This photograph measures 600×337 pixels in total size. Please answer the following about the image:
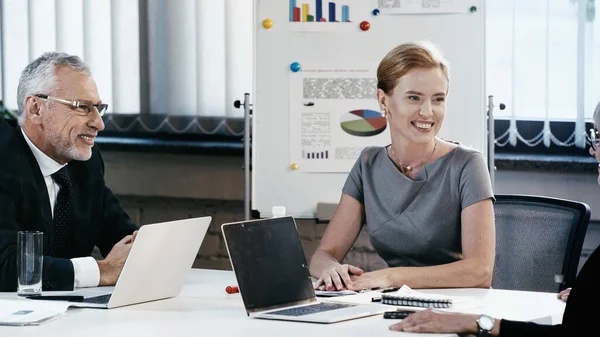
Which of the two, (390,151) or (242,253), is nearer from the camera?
(242,253)

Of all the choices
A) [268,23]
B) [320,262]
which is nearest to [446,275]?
[320,262]

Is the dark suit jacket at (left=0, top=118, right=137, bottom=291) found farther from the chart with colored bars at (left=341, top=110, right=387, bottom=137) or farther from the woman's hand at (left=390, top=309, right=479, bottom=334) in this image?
the chart with colored bars at (left=341, top=110, right=387, bottom=137)

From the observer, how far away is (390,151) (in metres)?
2.77

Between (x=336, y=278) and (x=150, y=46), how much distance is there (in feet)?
7.09

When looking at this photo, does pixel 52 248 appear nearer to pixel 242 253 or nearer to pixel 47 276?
pixel 47 276

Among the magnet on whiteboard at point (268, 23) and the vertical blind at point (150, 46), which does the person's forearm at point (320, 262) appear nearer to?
the magnet on whiteboard at point (268, 23)

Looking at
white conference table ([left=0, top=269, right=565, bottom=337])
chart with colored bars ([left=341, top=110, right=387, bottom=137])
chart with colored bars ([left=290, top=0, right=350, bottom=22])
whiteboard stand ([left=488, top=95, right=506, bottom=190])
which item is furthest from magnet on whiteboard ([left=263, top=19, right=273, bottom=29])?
white conference table ([left=0, top=269, right=565, bottom=337])

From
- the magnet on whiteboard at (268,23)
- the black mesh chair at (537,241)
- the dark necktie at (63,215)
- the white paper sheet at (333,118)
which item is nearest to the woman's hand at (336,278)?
the black mesh chair at (537,241)

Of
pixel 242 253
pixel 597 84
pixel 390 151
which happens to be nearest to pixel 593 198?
pixel 597 84

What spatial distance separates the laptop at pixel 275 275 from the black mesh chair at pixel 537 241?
0.87 metres

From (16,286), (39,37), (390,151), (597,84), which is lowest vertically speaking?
(16,286)

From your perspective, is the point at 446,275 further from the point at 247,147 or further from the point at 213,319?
the point at 247,147

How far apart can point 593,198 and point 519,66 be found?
24.5 inches

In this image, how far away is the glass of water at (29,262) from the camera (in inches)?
85.2
